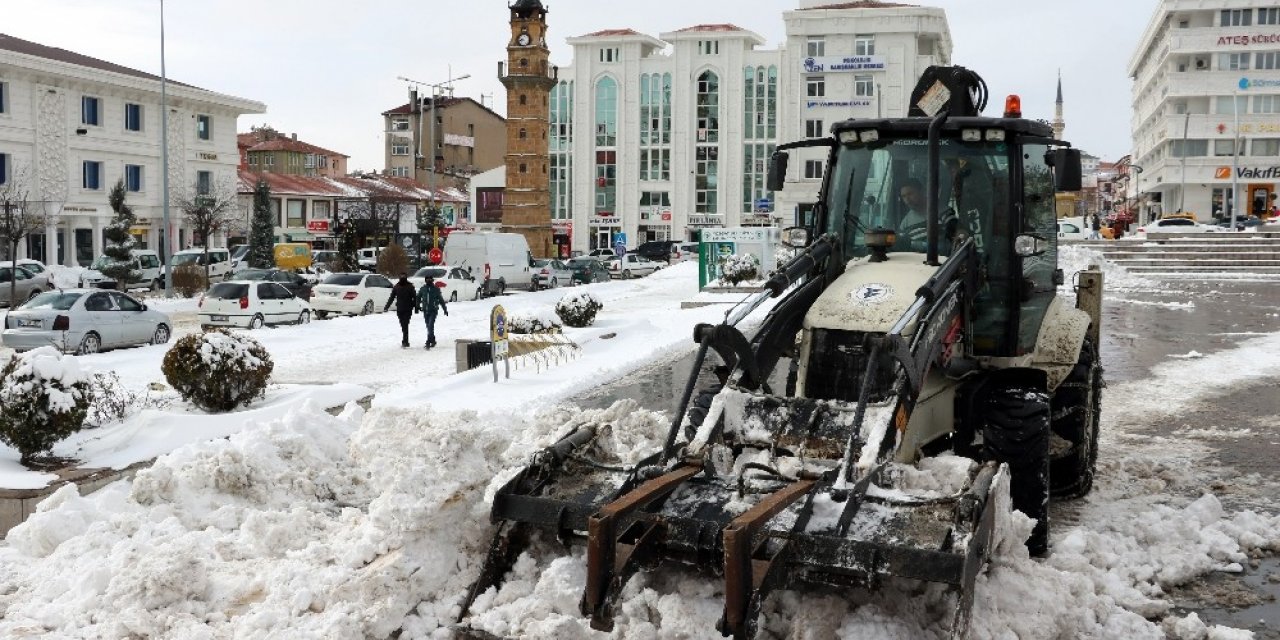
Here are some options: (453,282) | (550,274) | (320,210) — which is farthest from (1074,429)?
(320,210)

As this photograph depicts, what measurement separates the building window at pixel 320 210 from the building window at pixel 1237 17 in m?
67.3

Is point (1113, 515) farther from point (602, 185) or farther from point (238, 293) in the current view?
point (602, 185)

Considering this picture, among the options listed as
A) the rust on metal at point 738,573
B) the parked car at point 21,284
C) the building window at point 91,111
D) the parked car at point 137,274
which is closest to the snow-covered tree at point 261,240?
the parked car at point 137,274

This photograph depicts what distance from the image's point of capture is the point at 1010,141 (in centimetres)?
836

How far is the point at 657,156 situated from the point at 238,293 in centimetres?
6063

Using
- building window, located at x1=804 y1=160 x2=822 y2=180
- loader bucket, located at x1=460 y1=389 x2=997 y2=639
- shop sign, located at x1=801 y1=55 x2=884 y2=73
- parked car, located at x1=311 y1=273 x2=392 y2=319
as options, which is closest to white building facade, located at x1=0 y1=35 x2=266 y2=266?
parked car, located at x1=311 y1=273 x2=392 y2=319

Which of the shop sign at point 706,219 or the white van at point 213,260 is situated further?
the shop sign at point 706,219

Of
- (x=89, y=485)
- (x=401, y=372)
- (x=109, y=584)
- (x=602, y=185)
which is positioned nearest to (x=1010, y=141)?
(x=109, y=584)

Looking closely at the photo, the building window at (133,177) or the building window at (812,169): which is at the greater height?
the building window at (812,169)

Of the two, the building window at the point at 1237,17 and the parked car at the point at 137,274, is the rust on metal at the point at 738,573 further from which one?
the building window at the point at 1237,17

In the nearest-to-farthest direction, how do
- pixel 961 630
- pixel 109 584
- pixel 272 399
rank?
pixel 961 630 → pixel 109 584 → pixel 272 399

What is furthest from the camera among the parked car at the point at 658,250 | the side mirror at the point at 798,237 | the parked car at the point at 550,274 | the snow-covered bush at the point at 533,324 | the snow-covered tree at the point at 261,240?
the parked car at the point at 658,250

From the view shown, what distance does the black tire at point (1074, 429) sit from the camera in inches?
363

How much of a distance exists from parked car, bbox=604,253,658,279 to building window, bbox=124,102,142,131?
23.8 metres
